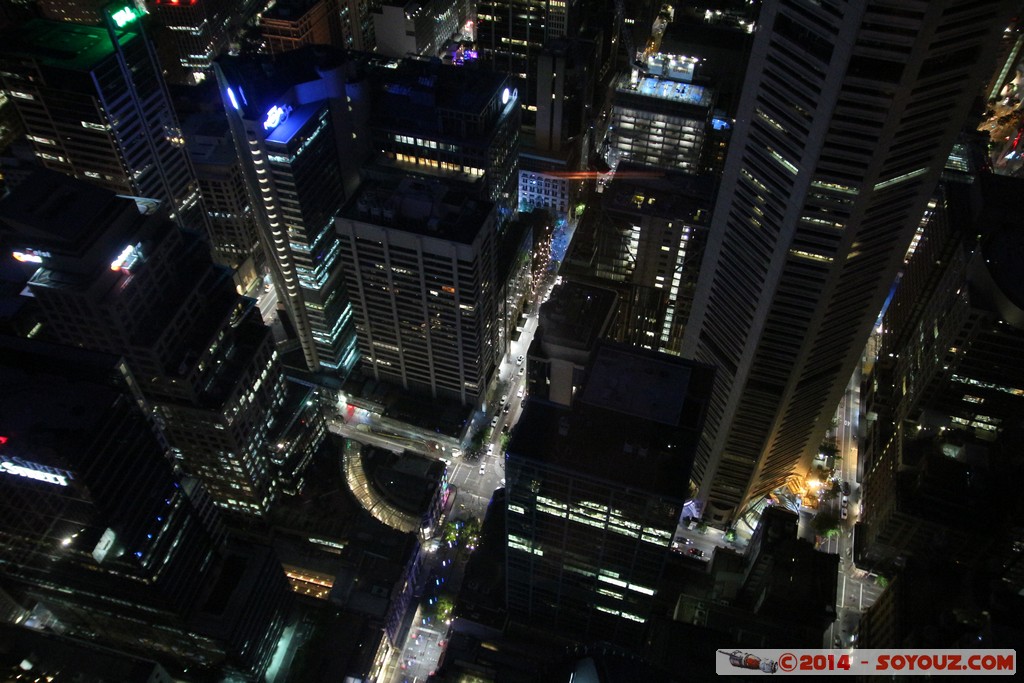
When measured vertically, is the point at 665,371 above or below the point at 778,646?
above

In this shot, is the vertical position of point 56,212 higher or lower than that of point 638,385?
higher

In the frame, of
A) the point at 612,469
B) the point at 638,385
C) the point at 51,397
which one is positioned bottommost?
the point at 51,397

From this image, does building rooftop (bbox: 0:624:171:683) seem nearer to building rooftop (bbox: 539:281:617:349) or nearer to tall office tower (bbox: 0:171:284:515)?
tall office tower (bbox: 0:171:284:515)

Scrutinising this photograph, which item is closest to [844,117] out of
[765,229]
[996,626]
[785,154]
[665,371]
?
[785,154]

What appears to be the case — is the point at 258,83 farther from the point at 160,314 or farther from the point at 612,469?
the point at 612,469

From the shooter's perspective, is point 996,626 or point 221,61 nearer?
point 996,626

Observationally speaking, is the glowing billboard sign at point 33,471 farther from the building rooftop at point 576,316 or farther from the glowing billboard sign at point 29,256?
the building rooftop at point 576,316

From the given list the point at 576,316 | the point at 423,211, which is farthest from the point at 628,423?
the point at 423,211

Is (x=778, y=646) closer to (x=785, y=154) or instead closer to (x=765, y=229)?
(x=765, y=229)
